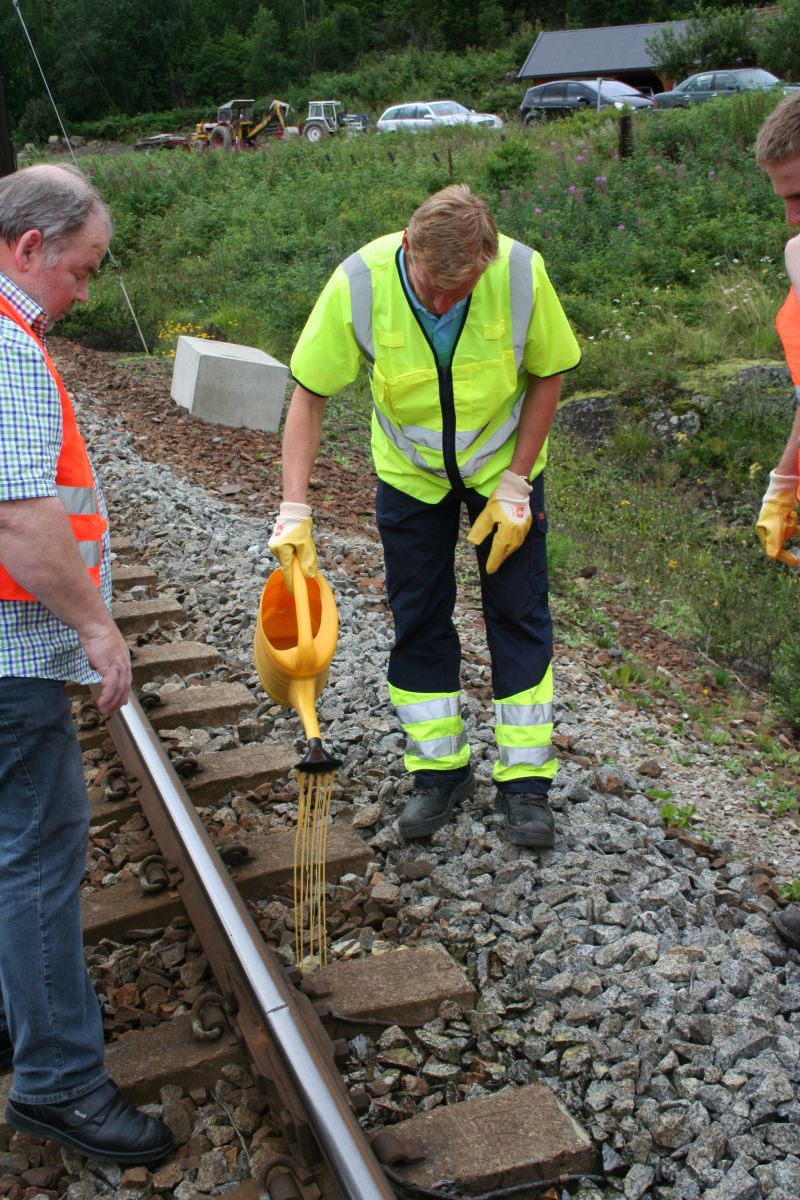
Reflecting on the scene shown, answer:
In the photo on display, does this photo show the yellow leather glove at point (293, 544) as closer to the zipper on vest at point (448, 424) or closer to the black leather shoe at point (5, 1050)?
the zipper on vest at point (448, 424)

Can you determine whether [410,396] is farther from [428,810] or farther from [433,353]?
[428,810]

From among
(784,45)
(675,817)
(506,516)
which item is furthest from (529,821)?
(784,45)

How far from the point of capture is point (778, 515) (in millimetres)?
3734

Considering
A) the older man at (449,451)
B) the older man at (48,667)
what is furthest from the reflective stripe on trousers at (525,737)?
the older man at (48,667)

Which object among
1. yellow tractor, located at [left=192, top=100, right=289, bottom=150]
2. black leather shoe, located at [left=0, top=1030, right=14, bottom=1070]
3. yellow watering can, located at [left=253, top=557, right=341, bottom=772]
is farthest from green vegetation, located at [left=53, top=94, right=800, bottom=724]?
yellow tractor, located at [left=192, top=100, right=289, bottom=150]

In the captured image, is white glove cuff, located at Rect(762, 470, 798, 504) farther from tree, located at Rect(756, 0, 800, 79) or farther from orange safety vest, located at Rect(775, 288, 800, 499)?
tree, located at Rect(756, 0, 800, 79)

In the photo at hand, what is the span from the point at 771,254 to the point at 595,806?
9466 mm

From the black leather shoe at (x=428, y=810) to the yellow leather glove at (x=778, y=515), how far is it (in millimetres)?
1293

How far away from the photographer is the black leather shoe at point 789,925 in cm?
322

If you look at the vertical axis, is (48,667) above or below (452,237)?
below

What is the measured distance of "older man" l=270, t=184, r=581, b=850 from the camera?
3.50 m

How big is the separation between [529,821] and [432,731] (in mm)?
481

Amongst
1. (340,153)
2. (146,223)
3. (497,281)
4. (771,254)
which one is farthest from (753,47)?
(497,281)

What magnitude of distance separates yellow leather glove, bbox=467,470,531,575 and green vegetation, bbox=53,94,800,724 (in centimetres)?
205
